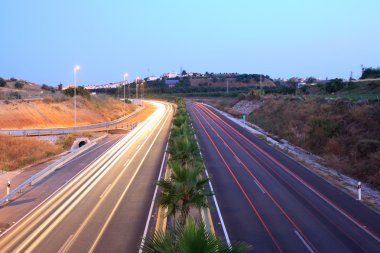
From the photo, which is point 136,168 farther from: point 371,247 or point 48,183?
point 371,247

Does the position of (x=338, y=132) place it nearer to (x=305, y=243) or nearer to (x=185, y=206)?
(x=305, y=243)

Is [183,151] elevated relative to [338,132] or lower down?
elevated

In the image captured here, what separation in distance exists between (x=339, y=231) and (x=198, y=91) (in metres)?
173

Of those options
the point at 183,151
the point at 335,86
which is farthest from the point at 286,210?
the point at 335,86

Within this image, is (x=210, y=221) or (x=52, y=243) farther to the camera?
(x=210, y=221)

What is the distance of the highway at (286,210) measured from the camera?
15984 mm

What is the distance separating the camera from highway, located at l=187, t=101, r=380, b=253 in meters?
16.0

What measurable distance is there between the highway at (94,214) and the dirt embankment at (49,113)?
27.4 metres

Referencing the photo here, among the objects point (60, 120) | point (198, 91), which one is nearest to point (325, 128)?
point (60, 120)

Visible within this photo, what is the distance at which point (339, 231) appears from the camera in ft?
57.0

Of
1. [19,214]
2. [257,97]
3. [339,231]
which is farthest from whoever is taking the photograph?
[257,97]

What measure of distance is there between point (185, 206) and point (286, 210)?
28.4 ft

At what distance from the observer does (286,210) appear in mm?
20172

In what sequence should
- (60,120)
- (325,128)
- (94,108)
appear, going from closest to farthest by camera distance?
(325,128), (60,120), (94,108)
